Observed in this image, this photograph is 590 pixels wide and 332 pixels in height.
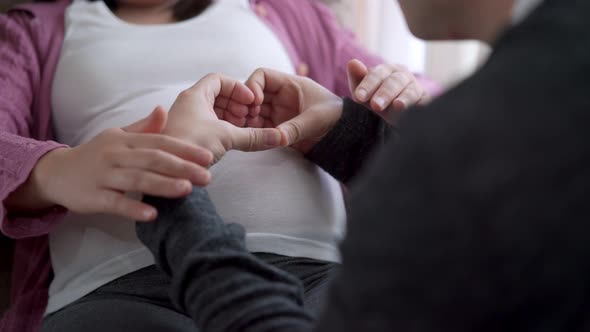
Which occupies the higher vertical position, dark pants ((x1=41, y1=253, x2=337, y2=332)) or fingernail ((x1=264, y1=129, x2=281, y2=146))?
fingernail ((x1=264, y1=129, x2=281, y2=146))

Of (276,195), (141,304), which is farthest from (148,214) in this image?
(276,195)

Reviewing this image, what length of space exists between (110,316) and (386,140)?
395 millimetres

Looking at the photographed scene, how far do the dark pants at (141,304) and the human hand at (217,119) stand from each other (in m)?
0.14

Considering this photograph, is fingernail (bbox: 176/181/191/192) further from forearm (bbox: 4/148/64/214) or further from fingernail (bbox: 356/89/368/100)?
fingernail (bbox: 356/89/368/100)

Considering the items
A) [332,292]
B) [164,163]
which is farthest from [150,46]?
[332,292]

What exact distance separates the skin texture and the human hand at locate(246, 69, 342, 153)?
193 millimetres

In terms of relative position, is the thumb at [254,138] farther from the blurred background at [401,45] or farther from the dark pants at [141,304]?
the blurred background at [401,45]

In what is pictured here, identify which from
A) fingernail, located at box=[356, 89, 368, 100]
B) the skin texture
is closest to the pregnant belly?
fingernail, located at box=[356, 89, 368, 100]

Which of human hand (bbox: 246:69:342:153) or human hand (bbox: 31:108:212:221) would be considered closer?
human hand (bbox: 31:108:212:221)

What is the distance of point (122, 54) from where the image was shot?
991mm

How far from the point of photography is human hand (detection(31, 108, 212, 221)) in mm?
606

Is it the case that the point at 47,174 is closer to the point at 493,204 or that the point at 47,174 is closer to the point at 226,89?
the point at 226,89

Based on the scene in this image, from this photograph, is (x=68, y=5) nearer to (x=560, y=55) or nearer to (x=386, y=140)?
(x=386, y=140)

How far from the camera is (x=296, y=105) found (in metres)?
0.88
